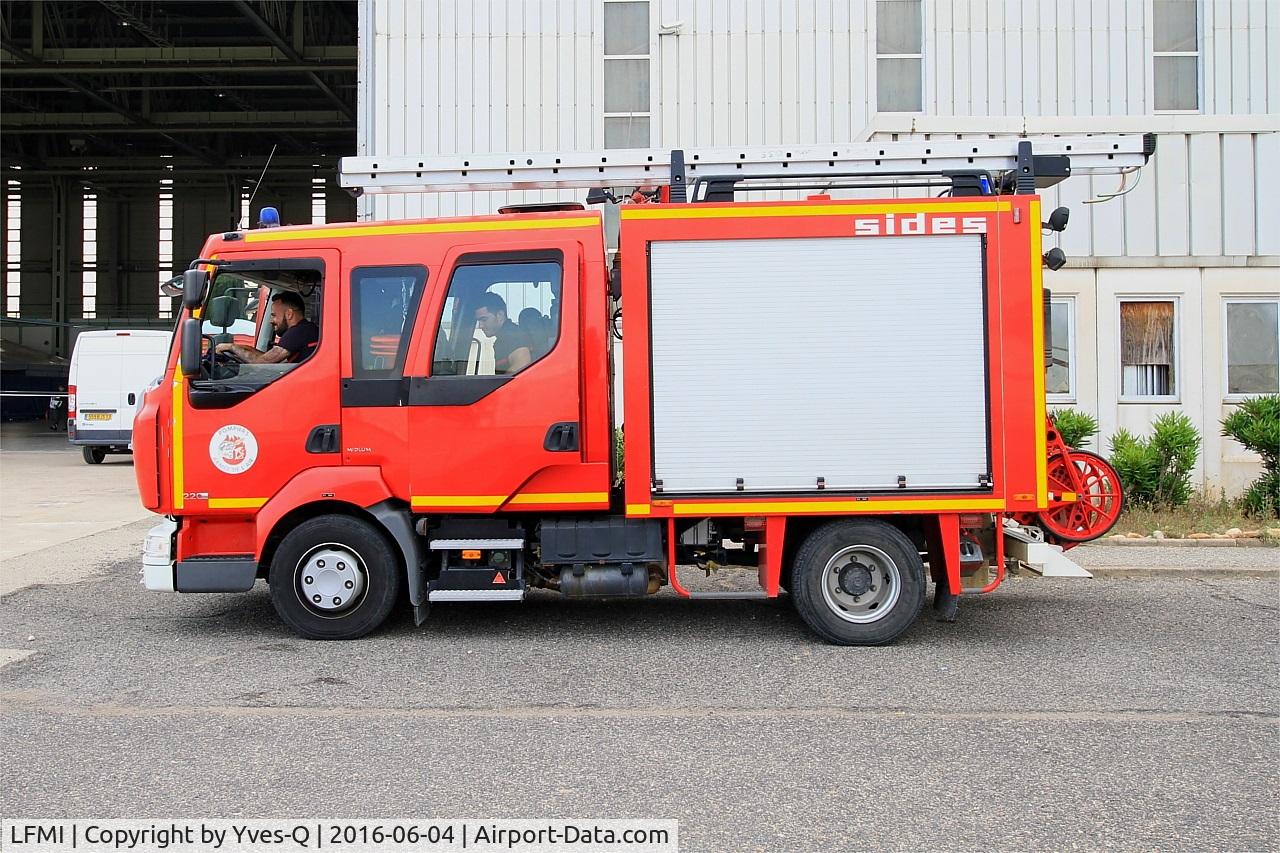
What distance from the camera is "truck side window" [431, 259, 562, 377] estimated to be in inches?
277

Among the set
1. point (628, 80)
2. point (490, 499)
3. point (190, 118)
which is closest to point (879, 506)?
point (490, 499)

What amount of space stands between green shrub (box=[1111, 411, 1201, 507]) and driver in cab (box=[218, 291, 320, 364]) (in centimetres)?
Result: 919

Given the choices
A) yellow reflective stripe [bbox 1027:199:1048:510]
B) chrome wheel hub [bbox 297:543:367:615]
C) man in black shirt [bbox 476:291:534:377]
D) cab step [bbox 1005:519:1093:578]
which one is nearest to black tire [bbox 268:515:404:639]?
chrome wheel hub [bbox 297:543:367:615]

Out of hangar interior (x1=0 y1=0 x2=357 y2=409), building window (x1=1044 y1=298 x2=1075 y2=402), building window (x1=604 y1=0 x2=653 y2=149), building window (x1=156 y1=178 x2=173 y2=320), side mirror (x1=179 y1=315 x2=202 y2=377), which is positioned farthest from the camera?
building window (x1=156 y1=178 x2=173 y2=320)

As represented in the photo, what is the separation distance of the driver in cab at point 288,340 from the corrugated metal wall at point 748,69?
28.9 ft

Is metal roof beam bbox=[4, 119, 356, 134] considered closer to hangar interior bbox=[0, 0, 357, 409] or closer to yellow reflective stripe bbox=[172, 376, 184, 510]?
hangar interior bbox=[0, 0, 357, 409]

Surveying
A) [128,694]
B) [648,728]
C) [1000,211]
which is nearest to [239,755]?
[128,694]

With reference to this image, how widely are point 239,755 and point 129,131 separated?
137ft

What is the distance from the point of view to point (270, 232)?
23.7 feet

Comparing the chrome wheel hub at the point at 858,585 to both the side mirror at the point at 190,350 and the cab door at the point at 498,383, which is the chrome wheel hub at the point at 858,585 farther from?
the side mirror at the point at 190,350

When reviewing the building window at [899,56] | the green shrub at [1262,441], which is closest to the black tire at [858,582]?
the green shrub at [1262,441]

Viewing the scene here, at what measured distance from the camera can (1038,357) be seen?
22.4ft

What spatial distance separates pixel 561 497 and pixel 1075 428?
7.60 m

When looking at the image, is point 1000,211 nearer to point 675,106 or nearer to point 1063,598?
point 1063,598
